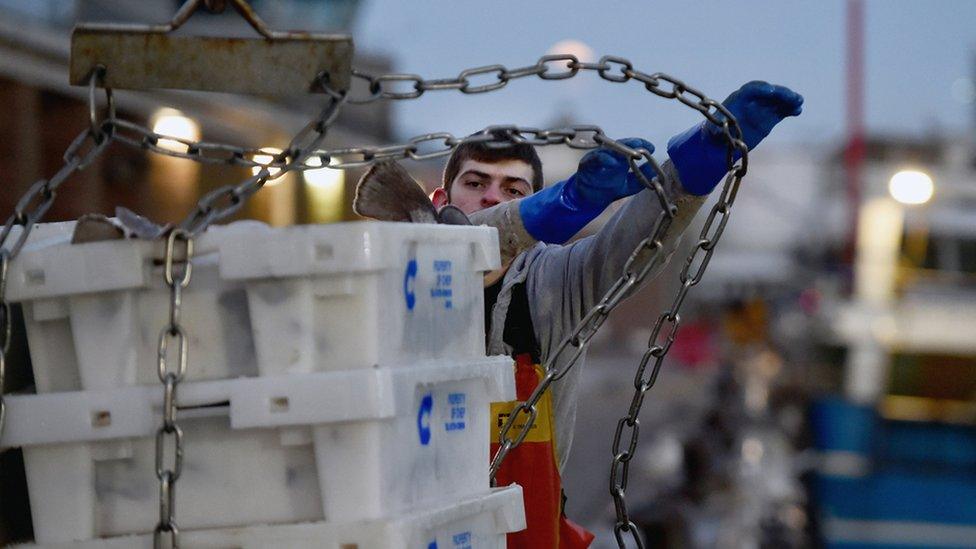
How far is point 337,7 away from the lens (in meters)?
32.1

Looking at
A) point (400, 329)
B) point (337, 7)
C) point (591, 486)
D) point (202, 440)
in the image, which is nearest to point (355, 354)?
point (400, 329)

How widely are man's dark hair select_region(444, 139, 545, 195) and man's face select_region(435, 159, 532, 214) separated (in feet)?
0.05

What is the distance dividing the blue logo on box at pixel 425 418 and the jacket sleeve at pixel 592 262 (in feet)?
3.08

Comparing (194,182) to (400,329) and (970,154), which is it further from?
(400,329)

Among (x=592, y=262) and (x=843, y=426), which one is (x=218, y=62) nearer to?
(x=592, y=262)

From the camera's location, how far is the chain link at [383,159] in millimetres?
3127

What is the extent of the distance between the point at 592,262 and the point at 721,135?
0.55 meters

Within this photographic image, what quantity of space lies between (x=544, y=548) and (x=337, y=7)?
28737 mm

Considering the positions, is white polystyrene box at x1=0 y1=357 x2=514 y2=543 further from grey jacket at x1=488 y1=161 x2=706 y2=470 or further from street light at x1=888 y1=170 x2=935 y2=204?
street light at x1=888 y1=170 x2=935 y2=204

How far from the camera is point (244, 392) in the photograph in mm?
3115

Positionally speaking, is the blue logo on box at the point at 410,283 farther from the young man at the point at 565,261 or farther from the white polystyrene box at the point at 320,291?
the young man at the point at 565,261

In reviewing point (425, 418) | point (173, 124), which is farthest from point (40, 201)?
point (173, 124)

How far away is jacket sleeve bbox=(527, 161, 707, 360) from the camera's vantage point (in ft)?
13.8

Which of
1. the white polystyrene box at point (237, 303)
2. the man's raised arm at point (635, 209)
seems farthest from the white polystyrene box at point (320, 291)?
the man's raised arm at point (635, 209)
